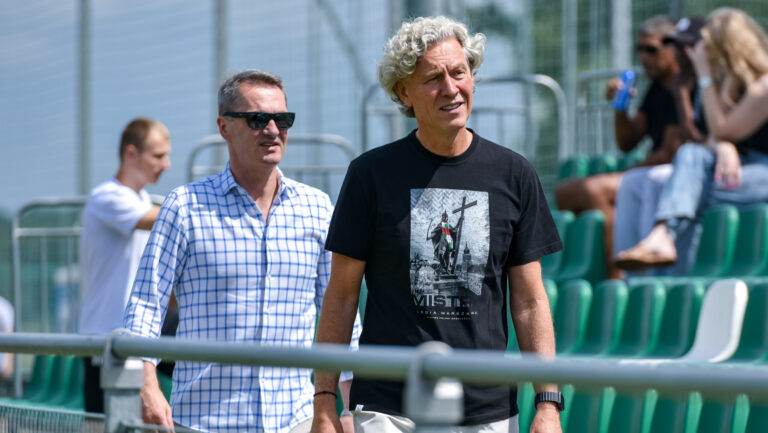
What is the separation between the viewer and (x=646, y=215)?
686 centimetres

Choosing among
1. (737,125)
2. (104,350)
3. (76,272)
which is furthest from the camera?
(76,272)

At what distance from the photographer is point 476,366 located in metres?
1.77

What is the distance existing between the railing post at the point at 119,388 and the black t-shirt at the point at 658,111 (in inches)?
219

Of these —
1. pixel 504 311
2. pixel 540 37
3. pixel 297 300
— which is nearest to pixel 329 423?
pixel 504 311

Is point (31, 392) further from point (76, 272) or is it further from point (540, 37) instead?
point (540, 37)

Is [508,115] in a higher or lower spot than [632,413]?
higher

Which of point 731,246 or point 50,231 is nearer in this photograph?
point 731,246

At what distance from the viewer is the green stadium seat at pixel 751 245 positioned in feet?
20.2

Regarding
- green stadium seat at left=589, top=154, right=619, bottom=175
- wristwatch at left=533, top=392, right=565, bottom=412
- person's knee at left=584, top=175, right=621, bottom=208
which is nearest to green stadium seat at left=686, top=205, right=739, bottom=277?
person's knee at left=584, top=175, right=621, bottom=208

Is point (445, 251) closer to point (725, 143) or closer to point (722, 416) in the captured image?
point (722, 416)

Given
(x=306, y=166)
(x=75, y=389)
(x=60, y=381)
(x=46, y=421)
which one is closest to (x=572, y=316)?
(x=306, y=166)

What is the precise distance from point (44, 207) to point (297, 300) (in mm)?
5856

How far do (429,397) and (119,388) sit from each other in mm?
919

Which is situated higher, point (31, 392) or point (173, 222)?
point (173, 222)
